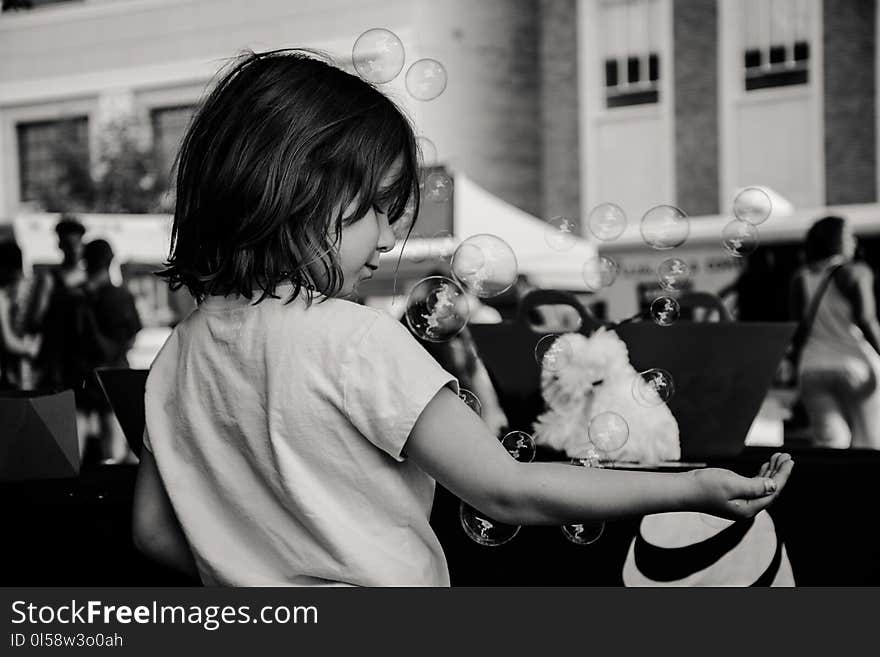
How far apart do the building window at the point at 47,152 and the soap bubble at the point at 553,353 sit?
12.1 metres

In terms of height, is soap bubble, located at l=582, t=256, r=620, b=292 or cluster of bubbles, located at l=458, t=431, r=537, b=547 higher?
soap bubble, located at l=582, t=256, r=620, b=292

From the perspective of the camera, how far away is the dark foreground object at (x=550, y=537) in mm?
1551

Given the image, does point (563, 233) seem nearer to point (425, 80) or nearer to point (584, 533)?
point (425, 80)

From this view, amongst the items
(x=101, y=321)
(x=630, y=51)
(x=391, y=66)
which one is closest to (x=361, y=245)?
(x=391, y=66)

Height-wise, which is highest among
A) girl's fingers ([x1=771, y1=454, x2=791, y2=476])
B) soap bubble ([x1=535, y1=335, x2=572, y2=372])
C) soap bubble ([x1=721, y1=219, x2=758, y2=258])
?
soap bubble ([x1=721, y1=219, x2=758, y2=258])

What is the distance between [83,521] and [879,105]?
9.43 m

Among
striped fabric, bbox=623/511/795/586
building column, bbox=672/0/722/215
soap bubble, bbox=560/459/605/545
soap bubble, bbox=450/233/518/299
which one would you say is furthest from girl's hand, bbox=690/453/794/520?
building column, bbox=672/0/722/215

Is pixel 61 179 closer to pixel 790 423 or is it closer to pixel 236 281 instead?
pixel 790 423

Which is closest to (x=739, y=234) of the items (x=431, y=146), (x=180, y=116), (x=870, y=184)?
(x=431, y=146)

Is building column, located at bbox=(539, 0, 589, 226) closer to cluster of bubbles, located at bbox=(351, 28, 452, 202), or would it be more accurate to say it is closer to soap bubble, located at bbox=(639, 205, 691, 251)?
soap bubble, located at bbox=(639, 205, 691, 251)

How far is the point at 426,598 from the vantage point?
3.07ft

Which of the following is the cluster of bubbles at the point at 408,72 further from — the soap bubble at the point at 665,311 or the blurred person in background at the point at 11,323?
the blurred person in background at the point at 11,323

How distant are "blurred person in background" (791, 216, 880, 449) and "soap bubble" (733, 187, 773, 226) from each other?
5.10ft

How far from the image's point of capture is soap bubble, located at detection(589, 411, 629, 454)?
5.28 ft
